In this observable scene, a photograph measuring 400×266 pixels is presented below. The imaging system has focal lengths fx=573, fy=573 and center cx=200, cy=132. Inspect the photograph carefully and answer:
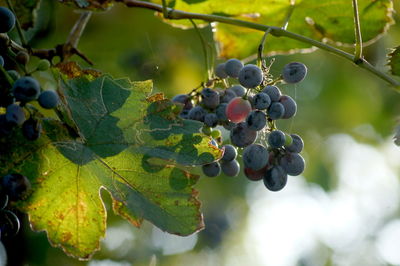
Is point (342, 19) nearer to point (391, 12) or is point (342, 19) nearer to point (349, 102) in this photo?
point (391, 12)

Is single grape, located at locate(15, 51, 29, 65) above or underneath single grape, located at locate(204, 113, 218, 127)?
above

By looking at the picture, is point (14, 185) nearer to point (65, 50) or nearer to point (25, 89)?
point (25, 89)

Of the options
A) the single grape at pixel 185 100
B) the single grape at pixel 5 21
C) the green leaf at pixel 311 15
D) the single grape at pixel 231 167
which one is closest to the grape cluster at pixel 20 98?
the single grape at pixel 5 21

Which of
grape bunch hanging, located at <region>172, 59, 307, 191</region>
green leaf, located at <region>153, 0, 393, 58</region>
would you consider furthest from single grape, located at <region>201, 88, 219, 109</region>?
green leaf, located at <region>153, 0, 393, 58</region>

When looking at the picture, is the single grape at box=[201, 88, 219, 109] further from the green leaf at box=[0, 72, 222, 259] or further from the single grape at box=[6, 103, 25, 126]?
the single grape at box=[6, 103, 25, 126]

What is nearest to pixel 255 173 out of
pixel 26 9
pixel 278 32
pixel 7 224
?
pixel 278 32

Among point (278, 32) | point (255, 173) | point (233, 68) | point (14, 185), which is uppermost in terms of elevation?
point (278, 32)

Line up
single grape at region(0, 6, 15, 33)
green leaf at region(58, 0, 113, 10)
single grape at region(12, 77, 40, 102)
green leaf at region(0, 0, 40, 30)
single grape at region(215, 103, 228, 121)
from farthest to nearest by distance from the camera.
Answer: green leaf at region(0, 0, 40, 30)
green leaf at region(58, 0, 113, 10)
single grape at region(215, 103, 228, 121)
single grape at region(0, 6, 15, 33)
single grape at region(12, 77, 40, 102)
